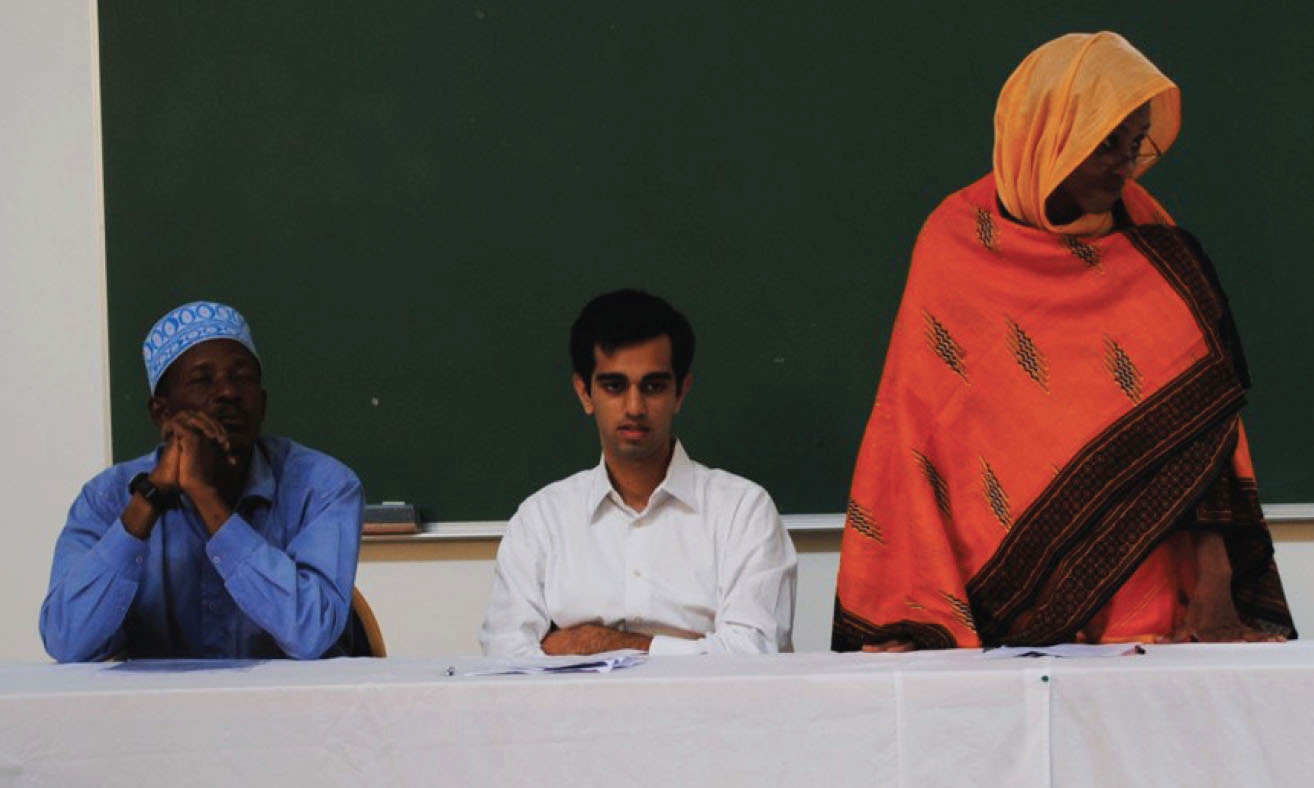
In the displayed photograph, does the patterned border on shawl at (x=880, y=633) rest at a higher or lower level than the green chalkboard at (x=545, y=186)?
lower

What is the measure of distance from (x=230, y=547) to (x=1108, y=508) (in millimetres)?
1419

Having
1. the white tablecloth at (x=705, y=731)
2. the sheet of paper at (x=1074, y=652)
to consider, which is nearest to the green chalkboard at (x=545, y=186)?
the sheet of paper at (x=1074, y=652)

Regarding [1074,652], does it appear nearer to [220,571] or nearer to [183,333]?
[220,571]

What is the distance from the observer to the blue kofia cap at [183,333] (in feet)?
8.11

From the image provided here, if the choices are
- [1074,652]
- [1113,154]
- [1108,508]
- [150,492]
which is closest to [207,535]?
[150,492]

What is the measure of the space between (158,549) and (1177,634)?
169 cm

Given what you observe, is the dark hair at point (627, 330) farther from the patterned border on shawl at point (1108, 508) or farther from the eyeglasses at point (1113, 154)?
the eyeglasses at point (1113, 154)

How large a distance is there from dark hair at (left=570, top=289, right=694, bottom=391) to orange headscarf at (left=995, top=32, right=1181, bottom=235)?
685mm

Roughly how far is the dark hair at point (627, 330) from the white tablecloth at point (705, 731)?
1106mm

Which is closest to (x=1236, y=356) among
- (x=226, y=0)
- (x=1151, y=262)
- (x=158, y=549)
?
(x=1151, y=262)

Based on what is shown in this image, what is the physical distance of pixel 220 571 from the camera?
2.32 metres

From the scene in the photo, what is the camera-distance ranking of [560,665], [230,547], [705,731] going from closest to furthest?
1. [705,731]
2. [560,665]
3. [230,547]

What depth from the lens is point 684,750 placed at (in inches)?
74.7

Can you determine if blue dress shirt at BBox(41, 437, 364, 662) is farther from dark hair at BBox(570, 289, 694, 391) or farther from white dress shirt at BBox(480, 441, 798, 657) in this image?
dark hair at BBox(570, 289, 694, 391)
